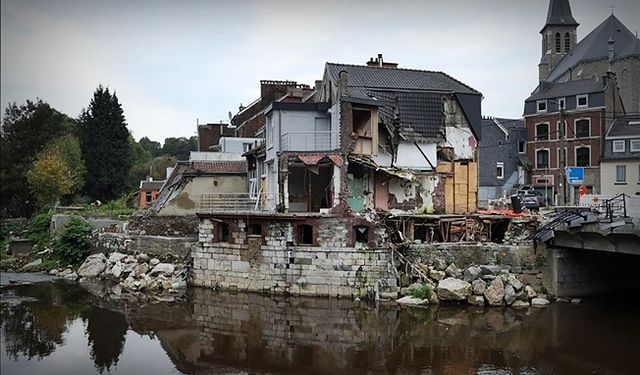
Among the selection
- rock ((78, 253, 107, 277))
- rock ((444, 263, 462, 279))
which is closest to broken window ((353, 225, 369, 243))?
rock ((444, 263, 462, 279))

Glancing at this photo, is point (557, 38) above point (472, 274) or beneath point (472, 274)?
above

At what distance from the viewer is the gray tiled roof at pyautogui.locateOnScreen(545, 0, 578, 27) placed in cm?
7495

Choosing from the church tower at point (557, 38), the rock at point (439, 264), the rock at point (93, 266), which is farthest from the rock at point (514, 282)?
the church tower at point (557, 38)

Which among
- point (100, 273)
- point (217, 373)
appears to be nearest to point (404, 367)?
point (217, 373)

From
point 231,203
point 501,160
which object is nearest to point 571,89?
point 501,160

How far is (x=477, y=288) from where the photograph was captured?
24.6 metres

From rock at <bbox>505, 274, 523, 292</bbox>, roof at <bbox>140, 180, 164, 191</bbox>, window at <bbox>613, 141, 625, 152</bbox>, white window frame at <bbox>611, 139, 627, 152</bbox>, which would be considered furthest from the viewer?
roof at <bbox>140, 180, 164, 191</bbox>

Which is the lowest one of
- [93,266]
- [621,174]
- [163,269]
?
[93,266]

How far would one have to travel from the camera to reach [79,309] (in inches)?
980

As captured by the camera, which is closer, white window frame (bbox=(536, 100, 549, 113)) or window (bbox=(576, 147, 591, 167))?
window (bbox=(576, 147, 591, 167))

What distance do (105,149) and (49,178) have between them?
36.8 feet

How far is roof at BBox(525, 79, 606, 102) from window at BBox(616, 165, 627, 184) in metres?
6.86

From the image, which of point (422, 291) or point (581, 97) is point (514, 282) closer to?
point (422, 291)

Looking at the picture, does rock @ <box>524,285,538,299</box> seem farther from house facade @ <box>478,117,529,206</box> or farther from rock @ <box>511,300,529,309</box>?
house facade @ <box>478,117,529,206</box>
